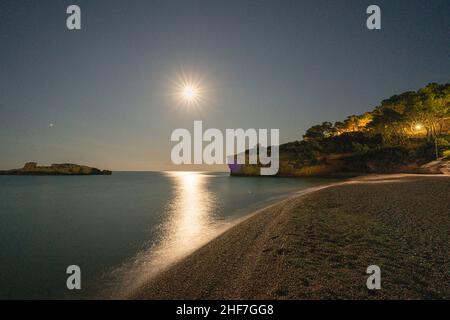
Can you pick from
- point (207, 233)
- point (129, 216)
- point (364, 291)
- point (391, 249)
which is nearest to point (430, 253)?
point (391, 249)

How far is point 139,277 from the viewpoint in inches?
297

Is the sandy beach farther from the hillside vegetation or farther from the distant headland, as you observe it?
the distant headland

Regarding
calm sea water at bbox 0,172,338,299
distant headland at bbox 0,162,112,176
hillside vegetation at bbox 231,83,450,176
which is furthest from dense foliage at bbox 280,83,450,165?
distant headland at bbox 0,162,112,176

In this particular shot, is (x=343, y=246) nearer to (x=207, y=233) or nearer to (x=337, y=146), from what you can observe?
(x=207, y=233)

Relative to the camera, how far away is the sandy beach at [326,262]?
4.62 meters

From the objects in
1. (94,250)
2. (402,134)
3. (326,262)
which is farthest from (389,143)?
(94,250)

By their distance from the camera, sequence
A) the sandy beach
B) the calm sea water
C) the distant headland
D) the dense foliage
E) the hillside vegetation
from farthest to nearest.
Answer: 1. the distant headland
2. the hillside vegetation
3. the dense foliage
4. the calm sea water
5. the sandy beach

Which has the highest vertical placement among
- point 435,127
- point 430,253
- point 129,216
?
point 435,127

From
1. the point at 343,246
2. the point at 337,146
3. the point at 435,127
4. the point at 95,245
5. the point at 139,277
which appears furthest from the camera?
the point at 337,146

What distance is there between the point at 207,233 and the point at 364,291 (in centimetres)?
977

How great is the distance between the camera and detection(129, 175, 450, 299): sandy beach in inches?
182

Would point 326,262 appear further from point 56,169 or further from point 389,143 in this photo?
point 56,169

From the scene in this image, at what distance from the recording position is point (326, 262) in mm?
5730

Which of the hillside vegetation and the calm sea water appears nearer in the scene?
the calm sea water
